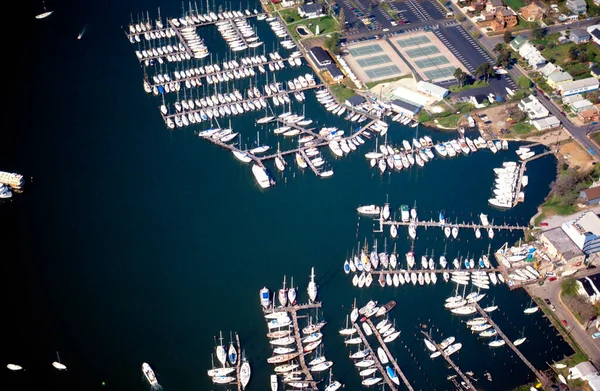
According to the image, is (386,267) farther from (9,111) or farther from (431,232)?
(9,111)

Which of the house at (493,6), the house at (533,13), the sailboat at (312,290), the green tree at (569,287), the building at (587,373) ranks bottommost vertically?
the building at (587,373)

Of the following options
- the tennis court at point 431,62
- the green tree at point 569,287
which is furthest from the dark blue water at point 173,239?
the tennis court at point 431,62

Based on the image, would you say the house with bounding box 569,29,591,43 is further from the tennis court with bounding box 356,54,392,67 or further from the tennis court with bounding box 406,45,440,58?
the tennis court with bounding box 356,54,392,67

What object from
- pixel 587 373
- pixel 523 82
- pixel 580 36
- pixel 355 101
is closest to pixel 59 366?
pixel 587 373

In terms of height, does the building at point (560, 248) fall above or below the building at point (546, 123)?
below

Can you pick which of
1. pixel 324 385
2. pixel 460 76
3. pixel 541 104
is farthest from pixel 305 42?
pixel 324 385

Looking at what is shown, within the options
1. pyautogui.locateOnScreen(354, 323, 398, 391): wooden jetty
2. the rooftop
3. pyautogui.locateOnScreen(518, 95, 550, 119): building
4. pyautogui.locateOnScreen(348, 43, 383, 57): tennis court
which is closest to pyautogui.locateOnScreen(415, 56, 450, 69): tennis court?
pyautogui.locateOnScreen(348, 43, 383, 57): tennis court

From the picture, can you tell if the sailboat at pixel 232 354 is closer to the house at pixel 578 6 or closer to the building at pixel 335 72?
the building at pixel 335 72
